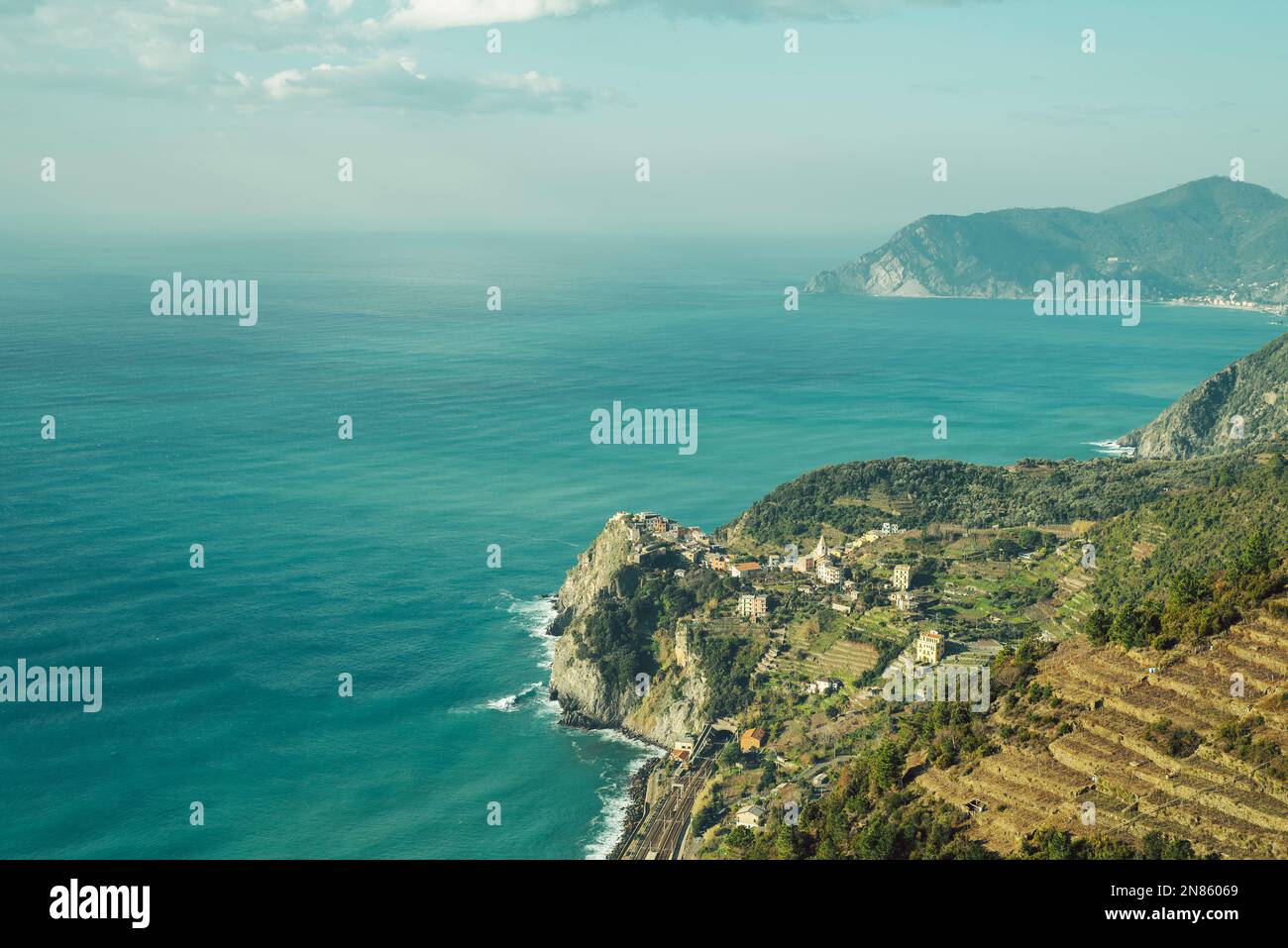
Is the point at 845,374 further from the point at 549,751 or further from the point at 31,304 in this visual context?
the point at 31,304

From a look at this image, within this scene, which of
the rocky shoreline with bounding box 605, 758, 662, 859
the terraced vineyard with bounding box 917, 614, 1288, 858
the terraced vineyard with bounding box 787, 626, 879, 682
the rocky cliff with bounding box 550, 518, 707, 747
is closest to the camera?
the terraced vineyard with bounding box 917, 614, 1288, 858

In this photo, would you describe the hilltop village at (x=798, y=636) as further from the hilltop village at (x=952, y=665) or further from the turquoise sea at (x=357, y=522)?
the turquoise sea at (x=357, y=522)

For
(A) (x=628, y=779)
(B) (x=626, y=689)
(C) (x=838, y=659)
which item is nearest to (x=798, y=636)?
(C) (x=838, y=659)

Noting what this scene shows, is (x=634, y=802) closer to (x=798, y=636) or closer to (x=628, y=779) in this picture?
(x=628, y=779)

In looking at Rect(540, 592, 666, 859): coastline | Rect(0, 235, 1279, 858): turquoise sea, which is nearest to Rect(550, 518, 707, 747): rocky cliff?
Rect(540, 592, 666, 859): coastline

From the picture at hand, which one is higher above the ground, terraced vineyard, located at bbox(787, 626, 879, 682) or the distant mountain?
the distant mountain

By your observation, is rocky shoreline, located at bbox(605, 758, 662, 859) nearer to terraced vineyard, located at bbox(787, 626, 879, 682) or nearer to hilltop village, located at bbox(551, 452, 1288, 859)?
hilltop village, located at bbox(551, 452, 1288, 859)
